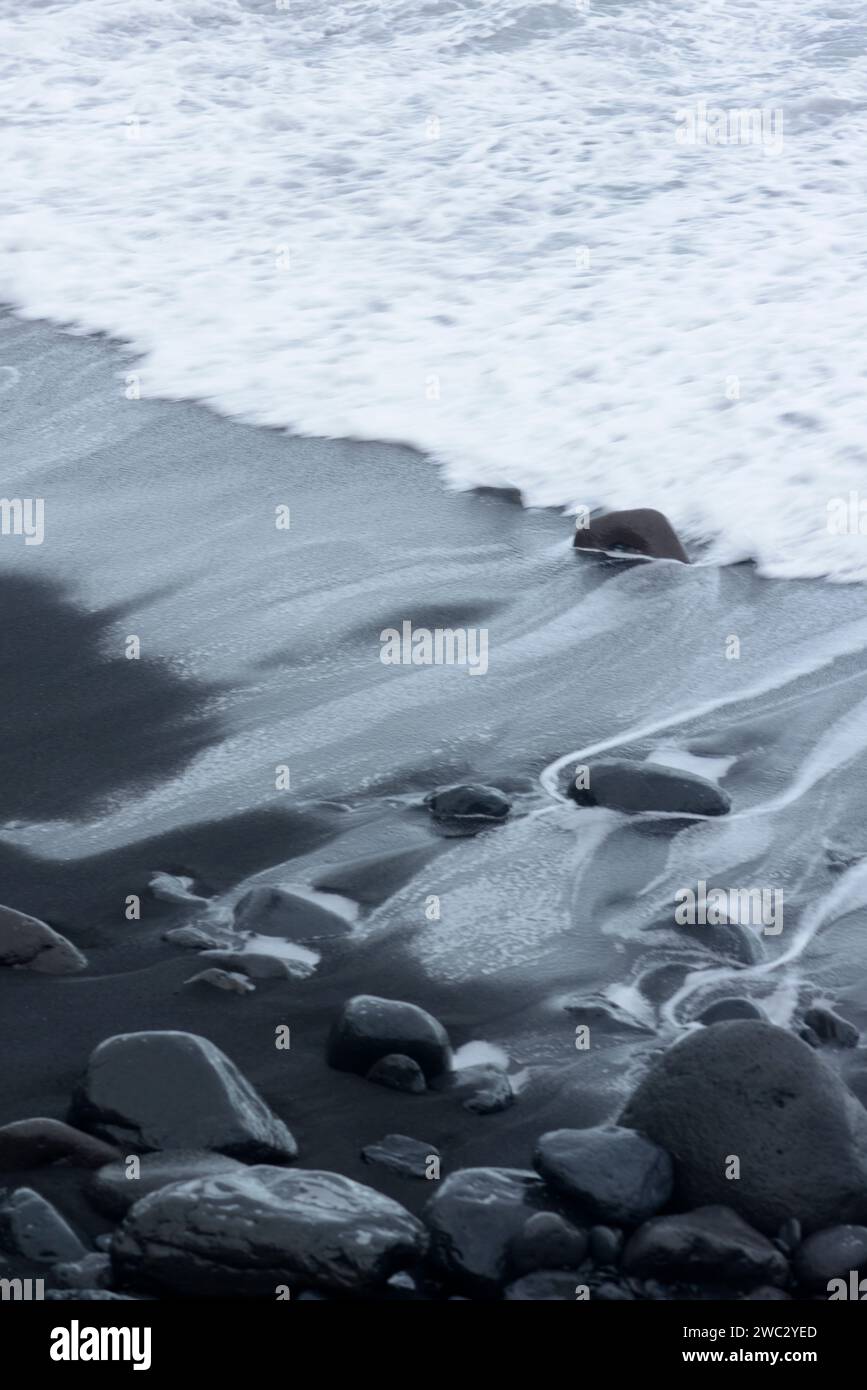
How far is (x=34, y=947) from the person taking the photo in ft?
9.97

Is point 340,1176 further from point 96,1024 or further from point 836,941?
point 836,941

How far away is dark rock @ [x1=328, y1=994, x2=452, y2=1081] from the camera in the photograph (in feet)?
9.17

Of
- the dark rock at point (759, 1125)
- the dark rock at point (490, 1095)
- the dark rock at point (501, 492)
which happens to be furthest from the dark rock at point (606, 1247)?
the dark rock at point (501, 492)

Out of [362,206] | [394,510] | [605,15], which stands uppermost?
[605,15]

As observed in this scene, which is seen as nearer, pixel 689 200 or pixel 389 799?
pixel 389 799

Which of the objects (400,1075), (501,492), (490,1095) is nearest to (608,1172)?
(490,1095)

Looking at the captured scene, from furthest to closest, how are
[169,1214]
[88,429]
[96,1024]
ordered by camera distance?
[88,429] → [96,1024] → [169,1214]

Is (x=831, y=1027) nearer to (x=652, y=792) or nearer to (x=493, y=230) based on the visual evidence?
(x=652, y=792)

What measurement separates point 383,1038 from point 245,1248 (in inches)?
22.8

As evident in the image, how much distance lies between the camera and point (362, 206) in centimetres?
868

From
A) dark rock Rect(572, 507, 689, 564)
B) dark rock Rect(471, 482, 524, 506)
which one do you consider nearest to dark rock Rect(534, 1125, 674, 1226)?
dark rock Rect(572, 507, 689, 564)

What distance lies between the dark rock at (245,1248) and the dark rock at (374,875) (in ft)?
3.63

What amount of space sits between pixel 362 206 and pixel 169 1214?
24.0 feet
